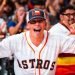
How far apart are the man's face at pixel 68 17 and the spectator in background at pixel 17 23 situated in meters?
2.34

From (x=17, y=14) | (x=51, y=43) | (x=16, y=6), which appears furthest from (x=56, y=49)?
(x=16, y=6)

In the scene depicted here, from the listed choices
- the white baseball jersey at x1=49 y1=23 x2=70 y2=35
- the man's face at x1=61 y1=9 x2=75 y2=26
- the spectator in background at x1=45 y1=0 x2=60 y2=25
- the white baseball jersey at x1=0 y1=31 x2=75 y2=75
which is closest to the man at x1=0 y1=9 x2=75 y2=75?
the white baseball jersey at x1=0 y1=31 x2=75 y2=75

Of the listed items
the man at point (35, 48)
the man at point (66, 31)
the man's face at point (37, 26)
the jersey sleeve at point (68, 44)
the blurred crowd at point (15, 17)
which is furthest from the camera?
the blurred crowd at point (15, 17)

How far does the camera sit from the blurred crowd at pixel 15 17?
9.70m

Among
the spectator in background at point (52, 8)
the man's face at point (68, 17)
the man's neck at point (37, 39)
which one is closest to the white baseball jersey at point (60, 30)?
the man's face at point (68, 17)

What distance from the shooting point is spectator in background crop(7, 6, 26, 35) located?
32.4ft

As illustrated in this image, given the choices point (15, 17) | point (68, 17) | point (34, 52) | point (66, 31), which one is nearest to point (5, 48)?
point (34, 52)

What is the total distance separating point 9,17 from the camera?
11.2 metres

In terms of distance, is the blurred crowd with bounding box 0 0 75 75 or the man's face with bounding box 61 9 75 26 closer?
the man's face with bounding box 61 9 75 26

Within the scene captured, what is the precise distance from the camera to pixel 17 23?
1017 centimetres

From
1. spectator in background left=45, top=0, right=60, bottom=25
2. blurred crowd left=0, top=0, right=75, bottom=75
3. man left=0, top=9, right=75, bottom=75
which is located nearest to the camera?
man left=0, top=9, right=75, bottom=75

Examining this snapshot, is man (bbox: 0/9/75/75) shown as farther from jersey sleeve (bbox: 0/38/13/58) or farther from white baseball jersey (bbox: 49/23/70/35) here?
white baseball jersey (bbox: 49/23/70/35)

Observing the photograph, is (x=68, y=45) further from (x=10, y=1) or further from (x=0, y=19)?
(x=10, y=1)

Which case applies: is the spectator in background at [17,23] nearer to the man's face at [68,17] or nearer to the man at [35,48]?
the man's face at [68,17]
